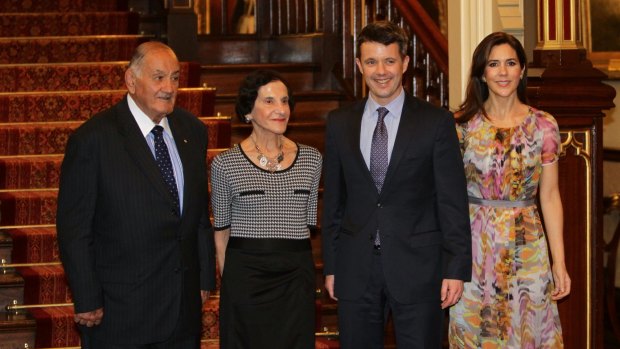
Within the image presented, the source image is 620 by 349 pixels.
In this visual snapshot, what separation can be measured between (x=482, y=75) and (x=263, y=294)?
115 centimetres

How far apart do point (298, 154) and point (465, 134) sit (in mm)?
633

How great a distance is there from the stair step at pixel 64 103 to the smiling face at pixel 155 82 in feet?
10.4

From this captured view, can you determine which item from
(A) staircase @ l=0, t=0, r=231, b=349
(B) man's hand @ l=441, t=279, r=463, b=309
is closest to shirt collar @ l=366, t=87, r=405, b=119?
(B) man's hand @ l=441, t=279, r=463, b=309

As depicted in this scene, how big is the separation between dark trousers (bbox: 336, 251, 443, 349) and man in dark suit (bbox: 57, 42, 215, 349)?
1.86 feet

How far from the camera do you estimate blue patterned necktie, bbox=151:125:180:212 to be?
13.5ft

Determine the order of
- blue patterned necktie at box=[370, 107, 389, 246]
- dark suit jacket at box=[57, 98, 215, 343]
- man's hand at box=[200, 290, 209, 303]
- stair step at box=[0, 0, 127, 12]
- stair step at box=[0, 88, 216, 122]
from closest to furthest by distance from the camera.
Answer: dark suit jacket at box=[57, 98, 215, 343]
blue patterned necktie at box=[370, 107, 389, 246]
man's hand at box=[200, 290, 209, 303]
stair step at box=[0, 88, 216, 122]
stair step at box=[0, 0, 127, 12]

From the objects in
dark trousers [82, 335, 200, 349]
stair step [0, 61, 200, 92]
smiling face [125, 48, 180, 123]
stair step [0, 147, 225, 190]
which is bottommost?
dark trousers [82, 335, 200, 349]

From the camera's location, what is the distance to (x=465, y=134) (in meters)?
4.50

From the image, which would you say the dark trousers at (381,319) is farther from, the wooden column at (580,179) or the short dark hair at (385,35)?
the wooden column at (580,179)

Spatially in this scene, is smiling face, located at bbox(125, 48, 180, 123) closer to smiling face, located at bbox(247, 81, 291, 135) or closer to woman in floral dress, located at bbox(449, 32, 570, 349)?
smiling face, located at bbox(247, 81, 291, 135)

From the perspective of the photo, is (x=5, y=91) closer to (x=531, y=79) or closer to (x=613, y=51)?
(x=531, y=79)

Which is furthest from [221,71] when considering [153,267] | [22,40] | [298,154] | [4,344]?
[153,267]

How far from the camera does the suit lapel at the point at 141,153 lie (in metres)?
4.07

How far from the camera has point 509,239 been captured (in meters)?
4.43
